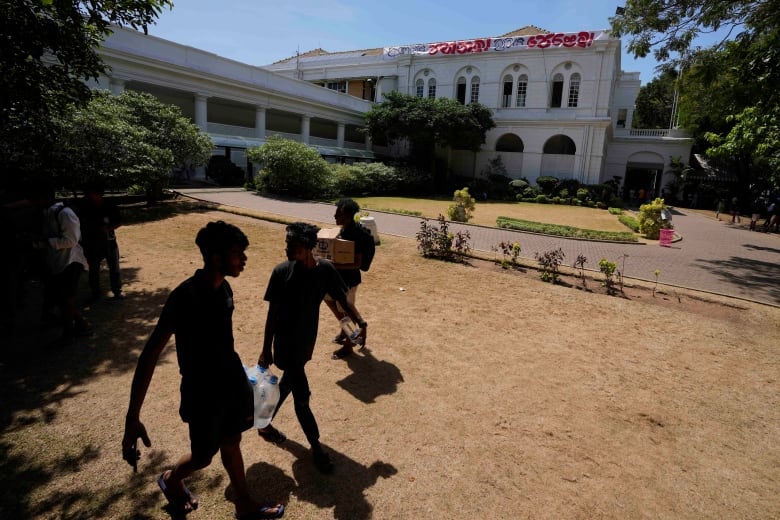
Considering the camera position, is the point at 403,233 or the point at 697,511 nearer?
the point at 697,511

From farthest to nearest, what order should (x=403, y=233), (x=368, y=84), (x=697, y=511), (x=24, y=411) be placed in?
1. (x=368, y=84)
2. (x=403, y=233)
3. (x=24, y=411)
4. (x=697, y=511)

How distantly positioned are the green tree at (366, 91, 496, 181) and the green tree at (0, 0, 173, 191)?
2438 cm

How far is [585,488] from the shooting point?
2936 mm

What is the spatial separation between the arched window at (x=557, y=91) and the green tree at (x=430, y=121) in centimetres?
532

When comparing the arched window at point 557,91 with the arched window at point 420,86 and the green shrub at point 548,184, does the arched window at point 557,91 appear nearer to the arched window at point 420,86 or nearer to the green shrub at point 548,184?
the green shrub at point 548,184

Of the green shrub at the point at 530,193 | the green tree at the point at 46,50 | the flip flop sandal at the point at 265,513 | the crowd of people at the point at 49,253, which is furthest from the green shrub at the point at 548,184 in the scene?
the flip flop sandal at the point at 265,513

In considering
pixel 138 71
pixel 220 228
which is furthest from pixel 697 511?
pixel 138 71

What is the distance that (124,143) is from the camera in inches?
437

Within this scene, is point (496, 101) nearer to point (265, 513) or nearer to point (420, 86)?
point (420, 86)

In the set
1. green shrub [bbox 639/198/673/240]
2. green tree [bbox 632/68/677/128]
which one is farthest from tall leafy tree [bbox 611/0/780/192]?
green tree [bbox 632/68/677/128]

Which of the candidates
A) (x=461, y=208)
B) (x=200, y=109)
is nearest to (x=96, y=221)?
(x=461, y=208)

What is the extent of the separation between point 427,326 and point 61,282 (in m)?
4.08

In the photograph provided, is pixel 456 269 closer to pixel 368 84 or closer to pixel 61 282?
pixel 61 282

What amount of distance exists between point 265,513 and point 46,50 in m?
7.23
